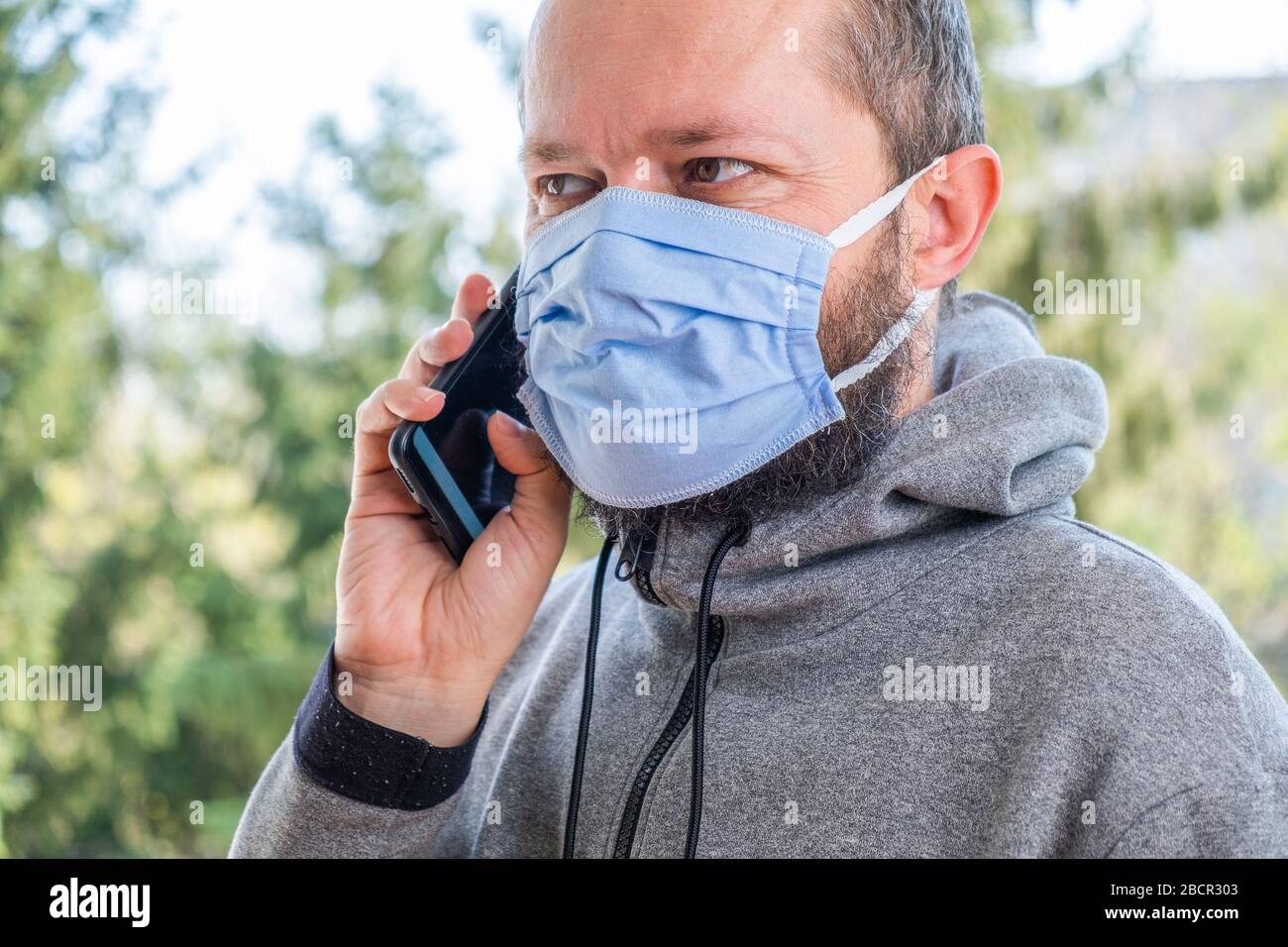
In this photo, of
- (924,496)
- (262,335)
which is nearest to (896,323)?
(924,496)

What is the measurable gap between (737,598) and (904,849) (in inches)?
12.2

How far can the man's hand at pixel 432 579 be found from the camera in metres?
1.39

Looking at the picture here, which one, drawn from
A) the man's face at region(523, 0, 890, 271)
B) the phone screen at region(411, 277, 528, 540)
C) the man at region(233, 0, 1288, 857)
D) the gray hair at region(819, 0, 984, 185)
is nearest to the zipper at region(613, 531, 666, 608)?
the man at region(233, 0, 1288, 857)

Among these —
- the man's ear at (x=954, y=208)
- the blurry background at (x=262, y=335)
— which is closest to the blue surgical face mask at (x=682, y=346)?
the man's ear at (x=954, y=208)

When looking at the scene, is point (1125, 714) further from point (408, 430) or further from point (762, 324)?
point (408, 430)

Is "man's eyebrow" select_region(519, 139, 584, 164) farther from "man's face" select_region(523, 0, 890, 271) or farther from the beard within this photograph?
the beard

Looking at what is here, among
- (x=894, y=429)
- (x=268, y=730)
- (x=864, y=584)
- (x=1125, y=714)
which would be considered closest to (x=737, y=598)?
(x=864, y=584)

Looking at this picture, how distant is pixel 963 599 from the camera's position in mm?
1186

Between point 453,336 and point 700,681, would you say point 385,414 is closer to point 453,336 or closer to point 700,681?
point 453,336

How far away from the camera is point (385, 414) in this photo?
57.6 inches

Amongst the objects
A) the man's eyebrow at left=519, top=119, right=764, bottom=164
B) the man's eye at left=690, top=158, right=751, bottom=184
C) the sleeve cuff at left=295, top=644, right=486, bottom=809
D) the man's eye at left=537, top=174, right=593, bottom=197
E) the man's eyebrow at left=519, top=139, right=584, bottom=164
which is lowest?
the sleeve cuff at left=295, top=644, right=486, bottom=809

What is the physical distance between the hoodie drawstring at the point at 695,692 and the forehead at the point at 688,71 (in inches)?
17.4

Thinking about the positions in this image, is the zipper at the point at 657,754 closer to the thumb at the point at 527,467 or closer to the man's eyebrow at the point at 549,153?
the thumb at the point at 527,467

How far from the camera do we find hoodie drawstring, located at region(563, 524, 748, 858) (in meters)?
1.19
